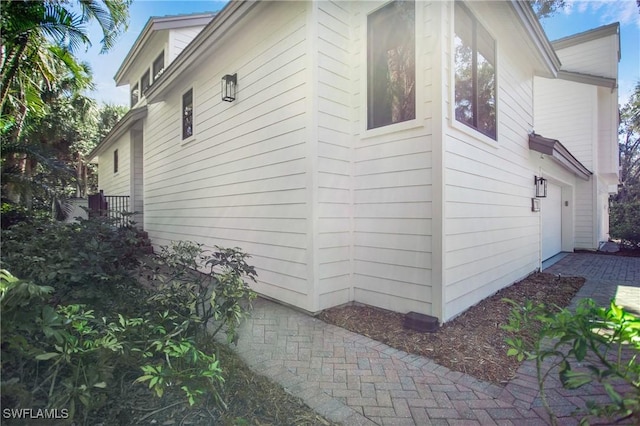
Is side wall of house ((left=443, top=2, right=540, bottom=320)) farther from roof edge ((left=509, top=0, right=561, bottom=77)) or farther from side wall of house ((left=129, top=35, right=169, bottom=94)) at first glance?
side wall of house ((left=129, top=35, right=169, bottom=94))

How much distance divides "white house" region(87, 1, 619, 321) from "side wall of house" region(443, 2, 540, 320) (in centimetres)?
3

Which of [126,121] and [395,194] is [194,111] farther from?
[395,194]

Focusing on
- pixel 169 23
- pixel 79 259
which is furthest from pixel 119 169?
pixel 79 259

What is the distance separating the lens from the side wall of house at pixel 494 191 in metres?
3.79

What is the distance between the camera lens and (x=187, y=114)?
23.9 feet

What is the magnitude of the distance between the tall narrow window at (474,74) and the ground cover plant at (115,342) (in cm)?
343

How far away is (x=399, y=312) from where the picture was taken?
3.89 meters

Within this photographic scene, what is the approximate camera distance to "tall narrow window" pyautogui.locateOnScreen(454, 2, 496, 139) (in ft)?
13.3

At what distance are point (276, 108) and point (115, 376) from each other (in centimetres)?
359

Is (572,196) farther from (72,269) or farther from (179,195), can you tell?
(72,269)

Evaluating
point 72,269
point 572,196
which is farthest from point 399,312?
point 572,196

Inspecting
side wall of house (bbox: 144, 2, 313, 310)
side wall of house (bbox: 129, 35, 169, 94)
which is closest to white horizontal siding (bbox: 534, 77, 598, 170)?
side wall of house (bbox: 144, 2, 313, 310)

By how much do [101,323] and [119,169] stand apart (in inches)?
470

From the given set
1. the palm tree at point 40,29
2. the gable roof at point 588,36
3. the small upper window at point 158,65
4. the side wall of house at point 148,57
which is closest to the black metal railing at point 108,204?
the palm tree at point 40,29
